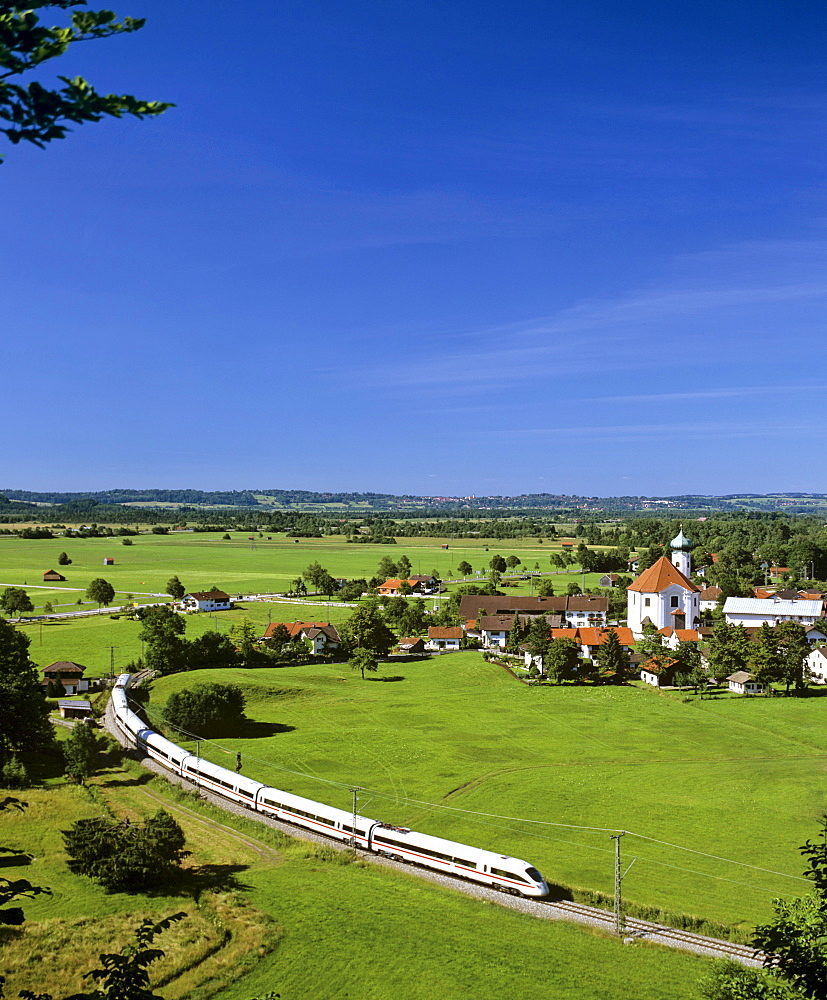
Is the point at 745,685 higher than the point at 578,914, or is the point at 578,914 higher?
the point at 578,914

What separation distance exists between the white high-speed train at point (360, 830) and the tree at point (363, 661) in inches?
981

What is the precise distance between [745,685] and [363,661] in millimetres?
33145

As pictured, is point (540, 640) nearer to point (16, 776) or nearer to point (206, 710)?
point (206, 710)

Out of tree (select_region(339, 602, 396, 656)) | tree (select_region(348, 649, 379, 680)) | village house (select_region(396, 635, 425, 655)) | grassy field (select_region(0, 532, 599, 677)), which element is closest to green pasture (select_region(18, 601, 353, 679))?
grassy field (select_region(0, 532, 599, 677))

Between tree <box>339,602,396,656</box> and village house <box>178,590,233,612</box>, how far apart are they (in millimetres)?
32876

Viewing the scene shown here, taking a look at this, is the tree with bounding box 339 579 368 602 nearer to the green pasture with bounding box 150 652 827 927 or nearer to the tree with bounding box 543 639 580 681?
the green pasture with bounding box 150 652 827 927

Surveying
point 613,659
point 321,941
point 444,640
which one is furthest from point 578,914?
point 444,640

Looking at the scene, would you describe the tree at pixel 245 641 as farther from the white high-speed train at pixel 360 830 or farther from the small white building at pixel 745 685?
the small white building at pixel 745 685

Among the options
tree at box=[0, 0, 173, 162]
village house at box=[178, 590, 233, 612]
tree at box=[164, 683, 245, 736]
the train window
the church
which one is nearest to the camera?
tree at box=[0, 0, 173, 162]

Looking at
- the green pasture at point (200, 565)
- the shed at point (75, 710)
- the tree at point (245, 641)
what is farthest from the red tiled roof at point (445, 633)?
the shed at point (75, 710)

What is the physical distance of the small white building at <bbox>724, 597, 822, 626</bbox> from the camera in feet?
284

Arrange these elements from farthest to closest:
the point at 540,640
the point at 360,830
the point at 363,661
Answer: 1. the point at 540,640
2. the point at 363,661
3. the point at 360,830

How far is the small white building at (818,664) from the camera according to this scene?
67.8m

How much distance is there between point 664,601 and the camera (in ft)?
273
